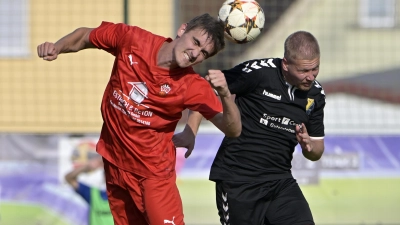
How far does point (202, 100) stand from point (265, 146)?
95 centimetres

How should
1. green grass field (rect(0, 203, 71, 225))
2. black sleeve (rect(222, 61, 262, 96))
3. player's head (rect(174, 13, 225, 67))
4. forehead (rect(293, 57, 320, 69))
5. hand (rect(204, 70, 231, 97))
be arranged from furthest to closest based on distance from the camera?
green grass field (rect(0, 203, 71, 225)) → black sleeve (rect(222, 61, 262, 96)) → forehead (rect(293, 57, 320, 69)) → player's head (rect(174, 13, 225, 67)) → hand (rect(204, 70, 231, 97))

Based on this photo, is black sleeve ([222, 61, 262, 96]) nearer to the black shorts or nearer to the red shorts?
the black shorts

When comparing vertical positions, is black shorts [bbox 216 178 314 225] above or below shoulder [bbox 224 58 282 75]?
below

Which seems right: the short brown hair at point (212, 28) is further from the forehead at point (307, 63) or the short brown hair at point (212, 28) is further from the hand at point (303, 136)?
the hand at point (303, 136)

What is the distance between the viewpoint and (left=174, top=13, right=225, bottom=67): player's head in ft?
13.5

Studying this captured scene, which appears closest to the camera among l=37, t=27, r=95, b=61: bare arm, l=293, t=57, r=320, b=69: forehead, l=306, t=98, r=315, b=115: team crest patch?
l=37, t=27, r=95, b=61: bare arm

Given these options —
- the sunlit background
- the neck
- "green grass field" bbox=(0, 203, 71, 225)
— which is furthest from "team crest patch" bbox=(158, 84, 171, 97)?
"green grass field" bbox=(0, 203, 71, 225)

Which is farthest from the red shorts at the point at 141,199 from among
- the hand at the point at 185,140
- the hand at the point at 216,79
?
the hand at the point at 216,79

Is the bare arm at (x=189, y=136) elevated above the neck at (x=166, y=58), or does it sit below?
below

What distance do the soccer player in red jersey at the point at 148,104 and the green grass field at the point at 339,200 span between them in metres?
3.48

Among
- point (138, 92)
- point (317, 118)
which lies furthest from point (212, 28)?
point (317, 118)

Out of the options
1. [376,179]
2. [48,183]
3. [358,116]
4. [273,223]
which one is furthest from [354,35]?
[273,223]

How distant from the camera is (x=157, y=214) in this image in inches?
173

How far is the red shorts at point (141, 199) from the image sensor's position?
14.4 feet
